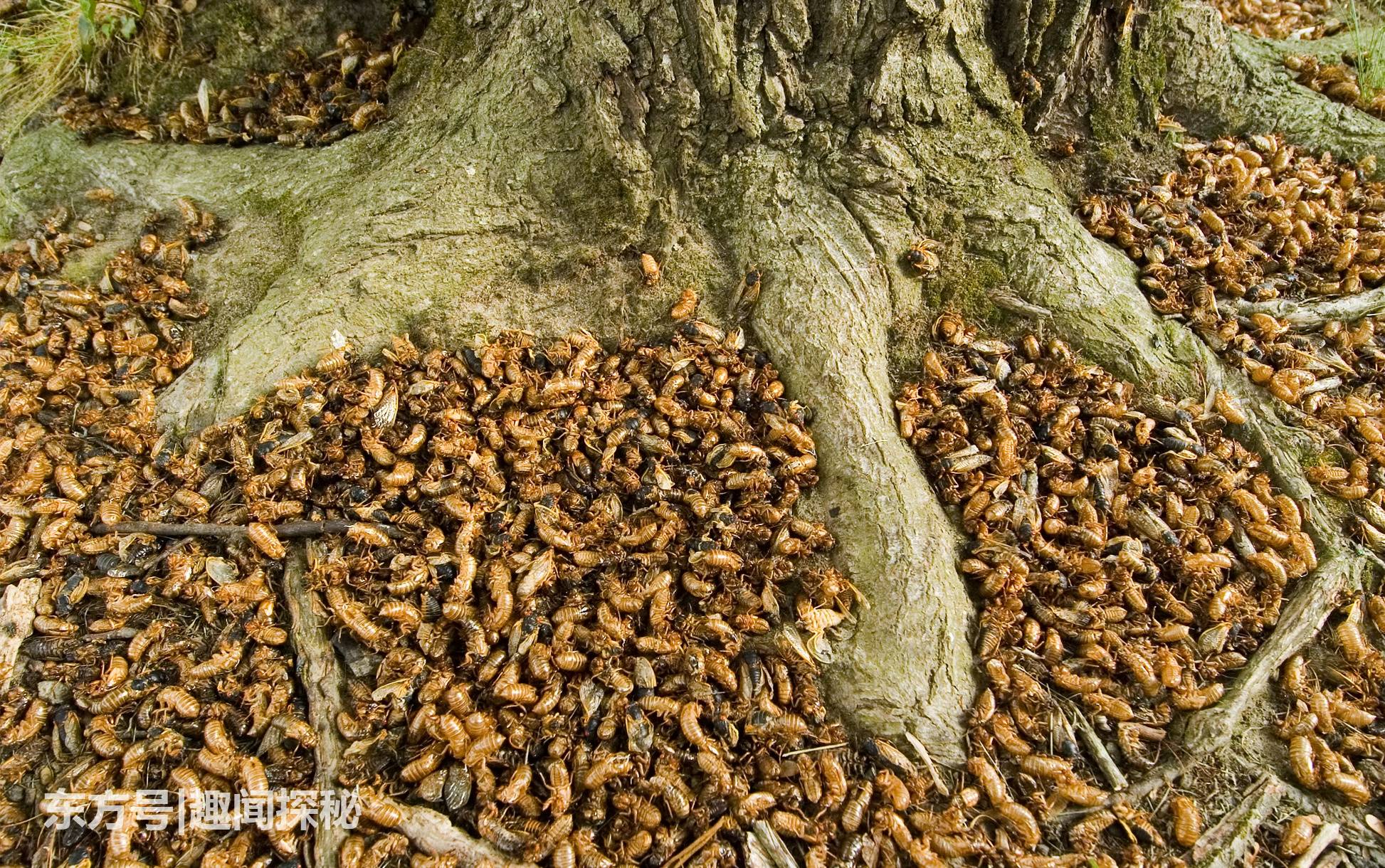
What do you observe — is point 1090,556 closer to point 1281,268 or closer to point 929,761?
point 929,761

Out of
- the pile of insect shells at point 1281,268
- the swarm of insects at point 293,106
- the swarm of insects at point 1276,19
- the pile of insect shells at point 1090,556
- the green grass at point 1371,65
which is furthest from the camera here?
the swarm of insects at point 1276,19

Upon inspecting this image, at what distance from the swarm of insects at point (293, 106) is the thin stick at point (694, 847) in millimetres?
5034

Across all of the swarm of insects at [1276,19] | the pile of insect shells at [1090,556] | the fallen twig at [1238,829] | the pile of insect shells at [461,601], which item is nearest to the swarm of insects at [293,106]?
the pile of insect shells at [461,601]

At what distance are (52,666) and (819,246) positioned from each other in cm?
476

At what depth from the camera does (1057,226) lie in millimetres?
5035

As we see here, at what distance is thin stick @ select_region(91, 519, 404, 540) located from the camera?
13.8 feet

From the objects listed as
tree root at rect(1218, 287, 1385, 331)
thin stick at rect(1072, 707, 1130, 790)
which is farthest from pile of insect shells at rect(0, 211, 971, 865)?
tree root at rect(1218, 287, 1385, 331)

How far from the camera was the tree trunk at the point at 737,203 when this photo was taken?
4566mm

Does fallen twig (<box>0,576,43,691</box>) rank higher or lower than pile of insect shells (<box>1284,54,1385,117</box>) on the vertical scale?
lower

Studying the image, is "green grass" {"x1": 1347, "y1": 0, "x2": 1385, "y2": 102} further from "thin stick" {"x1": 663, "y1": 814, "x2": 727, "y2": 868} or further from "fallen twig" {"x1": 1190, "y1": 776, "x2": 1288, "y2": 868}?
"thin stick" {"x1": 663, "y1": 814, "x2": 727, "y2": 868}

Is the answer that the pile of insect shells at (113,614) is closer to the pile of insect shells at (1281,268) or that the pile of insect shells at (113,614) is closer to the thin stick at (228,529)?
the thin stick at (228,529)

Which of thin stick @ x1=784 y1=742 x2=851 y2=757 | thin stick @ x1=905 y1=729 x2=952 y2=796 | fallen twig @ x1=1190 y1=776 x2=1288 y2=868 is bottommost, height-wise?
thin stick @ x1=784 y1=742 x2=851 y2=757

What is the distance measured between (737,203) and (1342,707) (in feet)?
13.7

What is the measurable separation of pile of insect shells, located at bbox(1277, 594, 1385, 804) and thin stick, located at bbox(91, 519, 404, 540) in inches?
183
